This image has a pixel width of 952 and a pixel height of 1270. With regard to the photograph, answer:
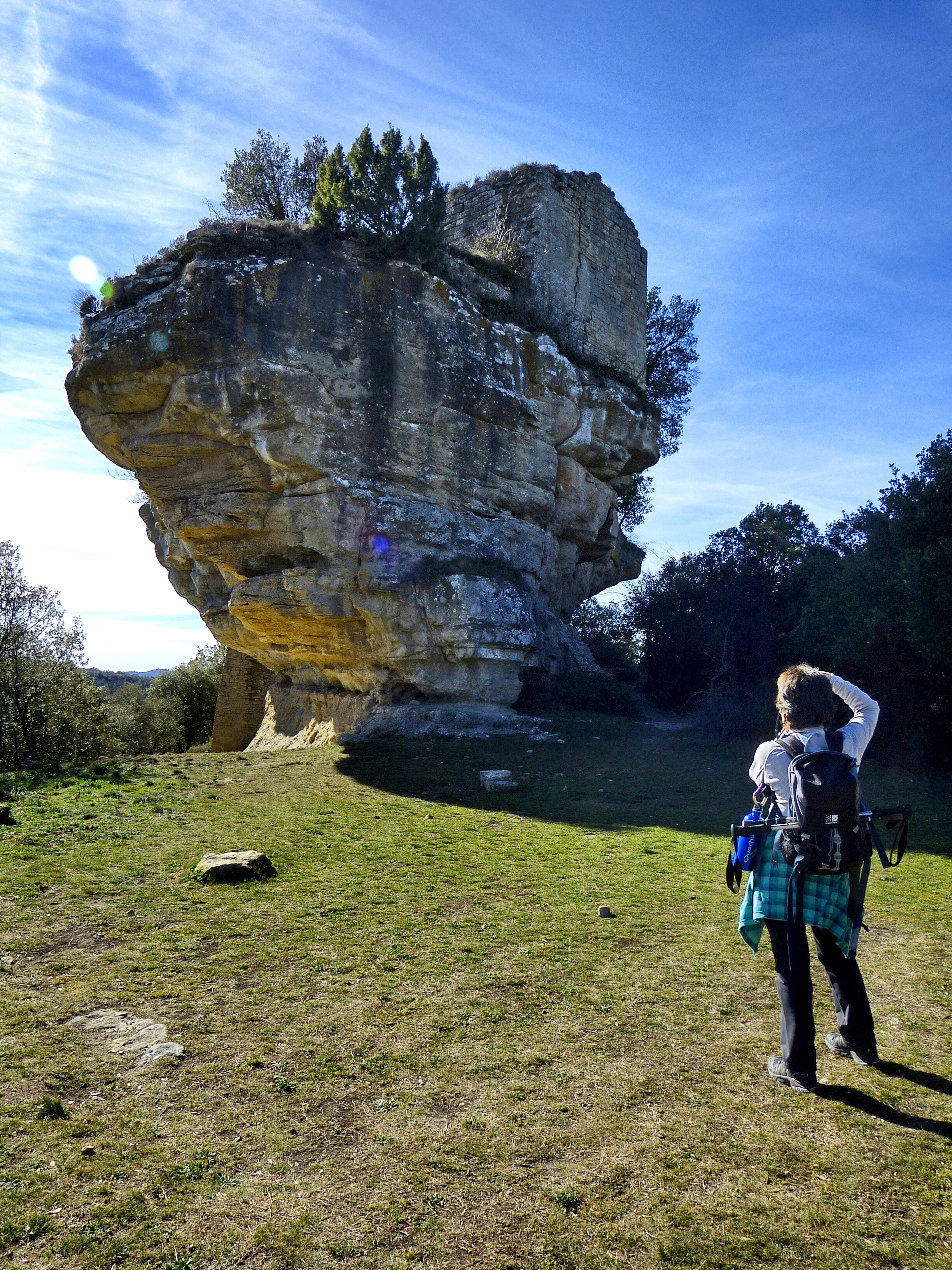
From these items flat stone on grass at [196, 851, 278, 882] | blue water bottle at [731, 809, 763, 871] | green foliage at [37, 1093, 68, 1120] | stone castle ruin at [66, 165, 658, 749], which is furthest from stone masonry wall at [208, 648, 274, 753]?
blue water bottle at [731, 809, 763, 871]

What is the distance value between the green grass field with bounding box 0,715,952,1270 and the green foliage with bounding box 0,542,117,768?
17.6 meters

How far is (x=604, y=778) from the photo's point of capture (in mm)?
11516

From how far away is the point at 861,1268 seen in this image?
233cm

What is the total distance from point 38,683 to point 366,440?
15097 mm

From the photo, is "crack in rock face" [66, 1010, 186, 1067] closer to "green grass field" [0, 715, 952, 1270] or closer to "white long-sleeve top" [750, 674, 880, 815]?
"green grass field" [0, 715, 952, 1270]

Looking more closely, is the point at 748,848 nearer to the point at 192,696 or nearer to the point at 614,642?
the point at 614,642

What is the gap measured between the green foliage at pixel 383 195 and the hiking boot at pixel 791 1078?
1452cm

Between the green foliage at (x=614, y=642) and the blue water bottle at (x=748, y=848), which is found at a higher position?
the green foliage at (x=614, y=642)

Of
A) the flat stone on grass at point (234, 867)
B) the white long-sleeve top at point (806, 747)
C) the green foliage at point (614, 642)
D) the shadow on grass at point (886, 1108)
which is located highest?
the green foliage at point (614, 642)

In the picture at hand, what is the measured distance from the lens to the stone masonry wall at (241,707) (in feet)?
71.4

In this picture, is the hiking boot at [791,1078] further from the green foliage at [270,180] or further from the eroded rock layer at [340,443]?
the green foliage at [270,180]

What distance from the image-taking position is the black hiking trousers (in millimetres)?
3283

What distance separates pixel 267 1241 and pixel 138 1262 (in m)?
0.39

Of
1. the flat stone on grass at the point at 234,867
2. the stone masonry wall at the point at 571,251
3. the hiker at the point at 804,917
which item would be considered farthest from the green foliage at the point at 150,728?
the hiker at the point at 804,917
